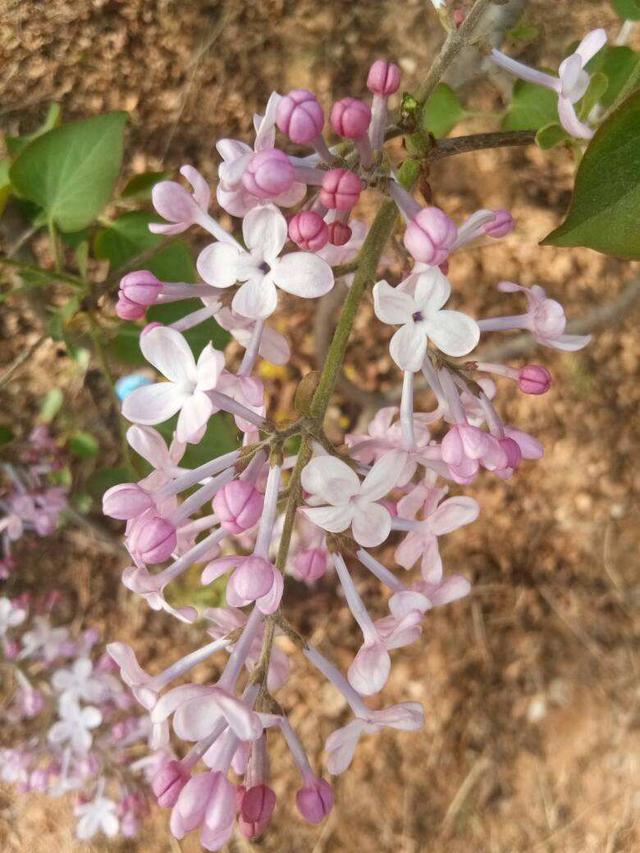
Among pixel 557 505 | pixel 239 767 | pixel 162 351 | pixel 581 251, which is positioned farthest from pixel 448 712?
pixel 162 351

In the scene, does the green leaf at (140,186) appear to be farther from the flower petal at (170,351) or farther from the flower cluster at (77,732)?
the flower cluster at (77,732)

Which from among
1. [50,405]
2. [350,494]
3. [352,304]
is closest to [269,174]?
[352,304]

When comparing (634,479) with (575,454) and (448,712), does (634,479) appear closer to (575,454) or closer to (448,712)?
(575,454)

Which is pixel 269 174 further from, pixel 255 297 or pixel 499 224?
pixel 499 224

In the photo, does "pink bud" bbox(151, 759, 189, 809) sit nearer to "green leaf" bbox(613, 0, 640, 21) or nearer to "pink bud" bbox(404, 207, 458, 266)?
"pink bud" bbox(404, 207, 458, 266)

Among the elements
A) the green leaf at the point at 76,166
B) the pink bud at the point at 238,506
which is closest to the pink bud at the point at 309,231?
the pink bud at the point at 238,506
